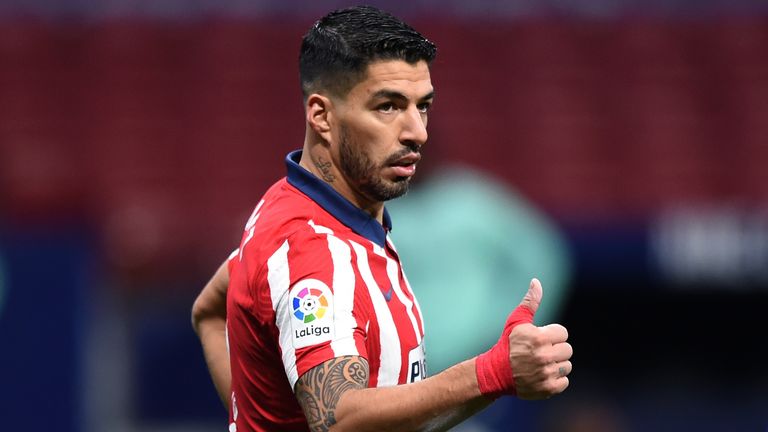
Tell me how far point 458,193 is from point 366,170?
12.7 ft

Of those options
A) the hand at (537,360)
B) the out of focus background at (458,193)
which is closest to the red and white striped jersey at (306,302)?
the hand at (537,360)

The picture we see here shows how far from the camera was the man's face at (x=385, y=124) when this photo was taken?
10.2ft

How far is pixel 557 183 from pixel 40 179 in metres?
3.89

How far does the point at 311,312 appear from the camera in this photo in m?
2.86

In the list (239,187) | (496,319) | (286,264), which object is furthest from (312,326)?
(239,187)

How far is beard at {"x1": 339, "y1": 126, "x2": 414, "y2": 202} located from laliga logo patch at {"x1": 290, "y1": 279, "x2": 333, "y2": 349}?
0.39m

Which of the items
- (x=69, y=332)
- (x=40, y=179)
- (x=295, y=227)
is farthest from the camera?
(x=40, y=179)

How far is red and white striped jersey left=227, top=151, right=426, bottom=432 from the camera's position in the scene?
2869 millimetres

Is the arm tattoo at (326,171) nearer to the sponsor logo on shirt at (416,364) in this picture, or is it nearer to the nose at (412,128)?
the nose at (412,128)

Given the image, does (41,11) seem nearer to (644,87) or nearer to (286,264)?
(644,87)

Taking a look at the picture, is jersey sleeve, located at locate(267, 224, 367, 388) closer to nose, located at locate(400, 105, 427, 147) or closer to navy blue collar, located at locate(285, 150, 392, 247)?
navy blue collar, located at locate(285, 150, 392, 247)

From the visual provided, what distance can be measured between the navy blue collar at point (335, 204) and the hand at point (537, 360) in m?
0.62

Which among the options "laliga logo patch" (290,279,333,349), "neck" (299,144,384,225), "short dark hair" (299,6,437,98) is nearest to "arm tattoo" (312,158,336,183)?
"neck" (299,144,384,225)

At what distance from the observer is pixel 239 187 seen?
990cm
